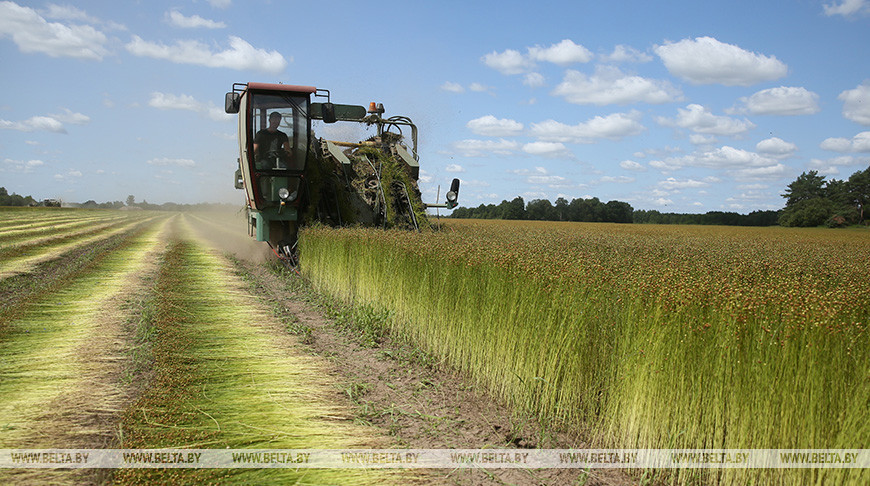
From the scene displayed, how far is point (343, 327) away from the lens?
6668mm

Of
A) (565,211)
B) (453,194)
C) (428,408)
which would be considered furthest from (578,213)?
(428,408)

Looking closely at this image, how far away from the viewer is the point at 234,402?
3887mm

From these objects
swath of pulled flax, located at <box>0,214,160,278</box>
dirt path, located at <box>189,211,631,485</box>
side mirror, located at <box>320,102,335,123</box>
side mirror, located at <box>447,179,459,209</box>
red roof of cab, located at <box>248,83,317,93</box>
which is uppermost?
red roof of cab, located at <box>248,83,317,93</box>

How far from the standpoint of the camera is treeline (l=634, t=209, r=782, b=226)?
2693 inches

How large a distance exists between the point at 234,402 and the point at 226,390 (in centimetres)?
29

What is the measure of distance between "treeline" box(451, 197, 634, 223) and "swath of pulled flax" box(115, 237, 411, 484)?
2413 inches

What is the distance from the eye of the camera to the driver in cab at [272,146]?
10836mm

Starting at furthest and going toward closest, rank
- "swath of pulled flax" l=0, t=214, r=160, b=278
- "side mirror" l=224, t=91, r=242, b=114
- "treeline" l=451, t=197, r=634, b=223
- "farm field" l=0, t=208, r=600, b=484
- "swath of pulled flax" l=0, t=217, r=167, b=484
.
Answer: "treeline" l=451, t=197, r=634, b=223
"swath of pulled flax" l=0, t=214, r=160, b=278
"side mirror" l=224, t=91, r=242, b=114
"swath of pulled flax" l=0, t=217, r=167, b=484
"farm field" l=0, t=208, r=600, b=484

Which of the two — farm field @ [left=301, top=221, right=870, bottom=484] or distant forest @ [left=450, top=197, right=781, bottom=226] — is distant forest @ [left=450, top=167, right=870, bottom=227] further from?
farm field @ [left=301, top=221, right=870, bottom=484]

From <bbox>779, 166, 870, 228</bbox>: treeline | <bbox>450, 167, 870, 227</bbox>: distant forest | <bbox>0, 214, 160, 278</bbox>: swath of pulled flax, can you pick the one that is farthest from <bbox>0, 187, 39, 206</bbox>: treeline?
<bbox>779, 166, 870, 228</bbox>: treeline

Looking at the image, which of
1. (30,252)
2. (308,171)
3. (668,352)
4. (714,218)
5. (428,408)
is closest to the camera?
(668,352)

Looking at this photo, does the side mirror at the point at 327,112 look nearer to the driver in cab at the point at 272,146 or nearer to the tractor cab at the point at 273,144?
the tractor cab at the point at 273,144

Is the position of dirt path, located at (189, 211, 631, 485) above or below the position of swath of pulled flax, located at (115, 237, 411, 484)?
below

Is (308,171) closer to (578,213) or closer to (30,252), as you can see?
(30,252)
